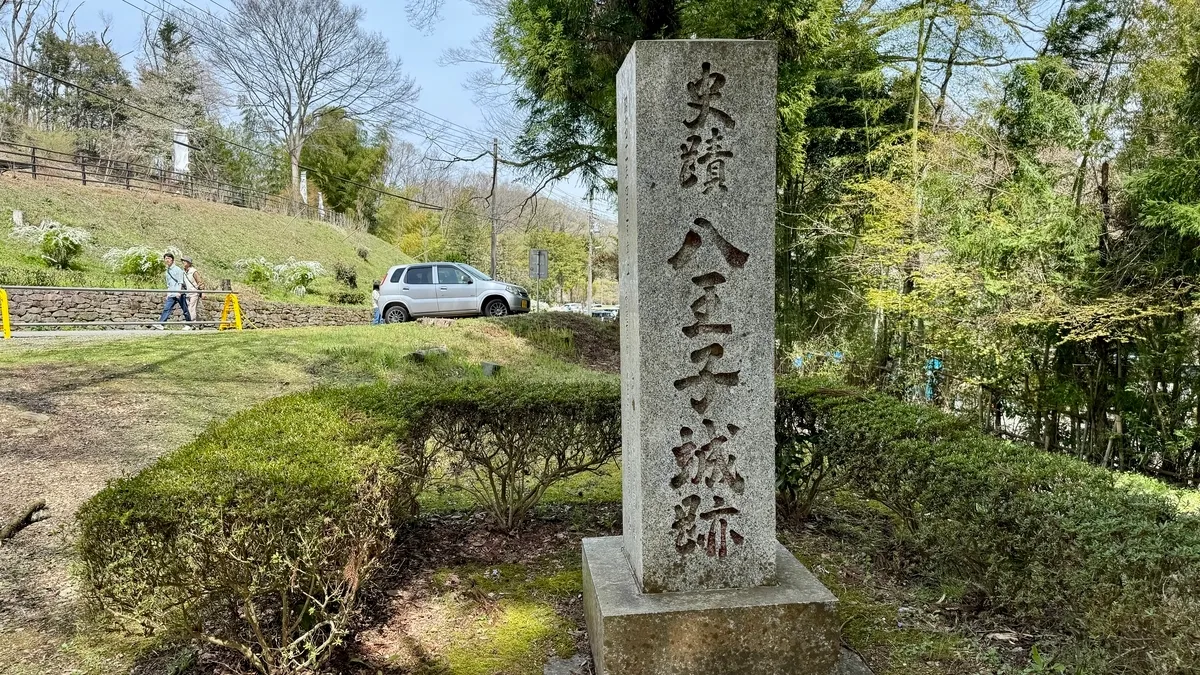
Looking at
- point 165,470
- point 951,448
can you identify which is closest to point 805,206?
point 951,448

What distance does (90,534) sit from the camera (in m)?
2.29

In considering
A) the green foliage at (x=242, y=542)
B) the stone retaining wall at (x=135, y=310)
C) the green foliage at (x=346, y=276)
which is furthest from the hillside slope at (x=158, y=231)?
the green foliage at (x=242, y=542)

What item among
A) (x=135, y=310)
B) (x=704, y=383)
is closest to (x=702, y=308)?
(x=704, y=383)

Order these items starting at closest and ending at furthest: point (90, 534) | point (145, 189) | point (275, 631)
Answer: point (90, 534) → point (275, 631) → point (145, 189)

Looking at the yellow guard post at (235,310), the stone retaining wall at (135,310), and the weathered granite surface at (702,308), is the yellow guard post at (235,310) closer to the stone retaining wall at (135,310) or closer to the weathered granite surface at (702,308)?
the stone retaining wall at (135,310)

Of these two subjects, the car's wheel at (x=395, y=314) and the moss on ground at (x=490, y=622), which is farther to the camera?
the car's wheel at (x=395, y=314)

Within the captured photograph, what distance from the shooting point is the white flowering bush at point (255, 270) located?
69.8 ft

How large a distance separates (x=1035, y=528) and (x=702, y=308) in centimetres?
156

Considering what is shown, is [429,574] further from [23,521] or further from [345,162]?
[345,162]

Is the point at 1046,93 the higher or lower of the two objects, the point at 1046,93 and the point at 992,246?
the higher

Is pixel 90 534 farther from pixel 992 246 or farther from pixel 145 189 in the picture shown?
→ pixel 145 189

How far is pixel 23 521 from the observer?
4.29 m

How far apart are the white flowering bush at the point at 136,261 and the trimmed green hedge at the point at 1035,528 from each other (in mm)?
19716

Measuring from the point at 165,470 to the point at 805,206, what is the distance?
35.1 feet
